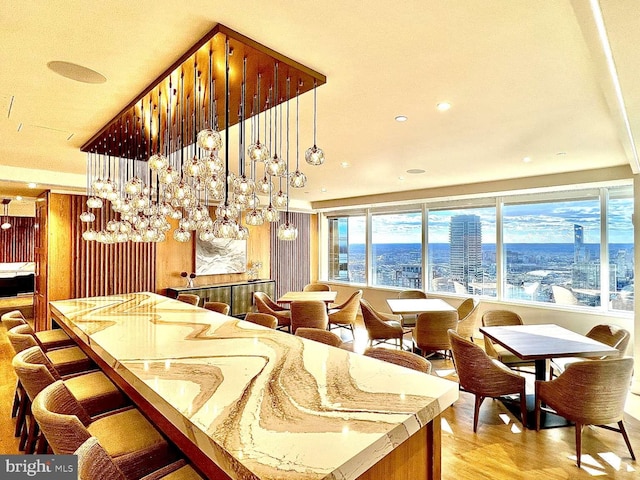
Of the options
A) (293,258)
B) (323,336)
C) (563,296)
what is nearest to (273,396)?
(323,336)

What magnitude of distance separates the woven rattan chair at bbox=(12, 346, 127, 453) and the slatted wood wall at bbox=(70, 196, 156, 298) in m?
3.58

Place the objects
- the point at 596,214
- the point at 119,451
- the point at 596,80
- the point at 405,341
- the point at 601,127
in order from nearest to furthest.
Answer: the point at 119,451
the point at 596,80
the point at 601,127
the point at 596,214
the point at 405,341

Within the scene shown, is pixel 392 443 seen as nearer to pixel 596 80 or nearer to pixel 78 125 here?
pixel 596 80

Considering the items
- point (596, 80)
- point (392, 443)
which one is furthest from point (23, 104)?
point (596, 80)

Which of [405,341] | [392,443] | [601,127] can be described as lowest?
[405,341]

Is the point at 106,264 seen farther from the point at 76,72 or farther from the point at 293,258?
the point at 76,72

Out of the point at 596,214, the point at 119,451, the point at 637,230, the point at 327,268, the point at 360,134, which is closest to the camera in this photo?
the point at 119,451

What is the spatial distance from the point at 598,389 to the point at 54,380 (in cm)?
370

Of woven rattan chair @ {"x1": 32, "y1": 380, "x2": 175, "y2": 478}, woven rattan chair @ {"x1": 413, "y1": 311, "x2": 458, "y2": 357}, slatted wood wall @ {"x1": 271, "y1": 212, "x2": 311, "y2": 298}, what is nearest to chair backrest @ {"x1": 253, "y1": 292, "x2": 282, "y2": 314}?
slatted wood wall @ {"x1": 271, "y1": 212, "x2": 311, "y2": 298}

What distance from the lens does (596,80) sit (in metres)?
2.24

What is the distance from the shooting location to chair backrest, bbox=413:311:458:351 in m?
4.48

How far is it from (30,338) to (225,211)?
1.69m

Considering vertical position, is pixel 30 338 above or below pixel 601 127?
below

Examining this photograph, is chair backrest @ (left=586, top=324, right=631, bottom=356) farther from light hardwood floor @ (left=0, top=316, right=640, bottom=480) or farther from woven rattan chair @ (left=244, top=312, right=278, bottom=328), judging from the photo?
woven rattan chair @ (left=244, top=312, right=278, bottom=328)
